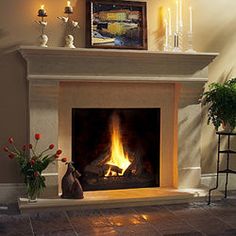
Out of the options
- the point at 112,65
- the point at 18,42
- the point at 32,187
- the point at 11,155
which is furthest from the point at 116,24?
the point at 32,187

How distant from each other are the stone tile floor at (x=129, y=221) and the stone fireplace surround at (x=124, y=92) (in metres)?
0.46

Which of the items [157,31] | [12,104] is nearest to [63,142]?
[12,104]

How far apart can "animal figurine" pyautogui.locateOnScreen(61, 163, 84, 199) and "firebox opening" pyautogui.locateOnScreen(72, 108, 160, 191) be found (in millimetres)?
330

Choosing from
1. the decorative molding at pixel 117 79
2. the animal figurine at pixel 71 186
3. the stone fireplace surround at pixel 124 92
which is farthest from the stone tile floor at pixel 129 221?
the decorative molding at pixel 117 79

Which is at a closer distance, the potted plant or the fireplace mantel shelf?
the fireplace mantel shelf

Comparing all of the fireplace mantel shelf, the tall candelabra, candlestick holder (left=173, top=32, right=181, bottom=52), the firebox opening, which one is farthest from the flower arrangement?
candlestick holder (left=173, top=32, right=181, bottom=52)

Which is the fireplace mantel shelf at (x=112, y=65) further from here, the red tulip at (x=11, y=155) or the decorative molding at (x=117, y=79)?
the red tulip at (x=11, y=155)

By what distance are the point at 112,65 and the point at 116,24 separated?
0.43m

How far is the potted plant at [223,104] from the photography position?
442 centimetres

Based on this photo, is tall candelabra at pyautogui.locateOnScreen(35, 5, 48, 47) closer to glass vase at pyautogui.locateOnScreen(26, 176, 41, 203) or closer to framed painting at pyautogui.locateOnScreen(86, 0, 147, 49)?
framed painting at pyautogui.locateOnScreen(86, 0, 147, 49)

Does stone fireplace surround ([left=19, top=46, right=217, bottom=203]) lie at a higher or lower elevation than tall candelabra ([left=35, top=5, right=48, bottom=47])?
lower

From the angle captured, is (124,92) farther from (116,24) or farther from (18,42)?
(18,42)

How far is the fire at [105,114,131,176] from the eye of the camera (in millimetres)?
4754

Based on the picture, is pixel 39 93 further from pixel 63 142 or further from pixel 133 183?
pixel 133 183
